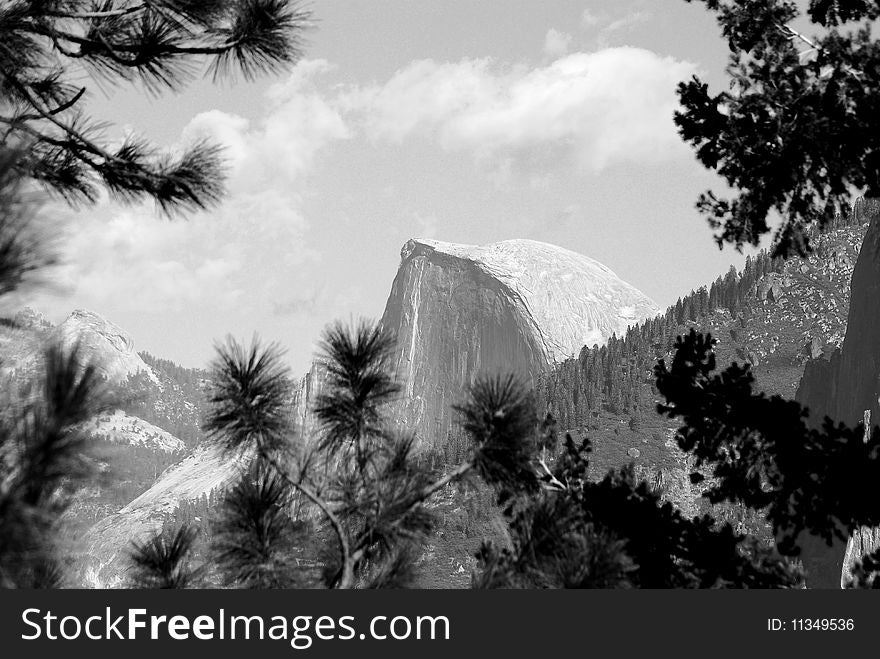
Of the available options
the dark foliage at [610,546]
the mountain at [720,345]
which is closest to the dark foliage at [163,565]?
the dark foliage at [610,546]

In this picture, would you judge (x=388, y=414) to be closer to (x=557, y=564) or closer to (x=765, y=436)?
(x=557, y=564)

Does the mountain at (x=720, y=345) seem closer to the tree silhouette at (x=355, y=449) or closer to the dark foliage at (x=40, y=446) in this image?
the tree silhouette at (x=355, y=449)

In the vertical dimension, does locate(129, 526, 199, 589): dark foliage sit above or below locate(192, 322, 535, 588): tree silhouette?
below

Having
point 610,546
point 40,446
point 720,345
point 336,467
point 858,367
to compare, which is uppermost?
point 720,345

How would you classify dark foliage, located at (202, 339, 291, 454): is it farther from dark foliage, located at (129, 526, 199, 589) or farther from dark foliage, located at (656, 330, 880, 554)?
dark foliage, located at (656, 330, 880, 554)

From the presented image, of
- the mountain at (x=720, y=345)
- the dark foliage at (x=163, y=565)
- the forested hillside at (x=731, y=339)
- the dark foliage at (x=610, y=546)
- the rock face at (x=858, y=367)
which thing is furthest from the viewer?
the forested hillside at (x=731, y=339)

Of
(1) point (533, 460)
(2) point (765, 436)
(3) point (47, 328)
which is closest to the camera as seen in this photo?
(3) point (47, 328)

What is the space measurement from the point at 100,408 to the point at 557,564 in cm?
253

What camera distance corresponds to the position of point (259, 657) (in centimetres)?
398

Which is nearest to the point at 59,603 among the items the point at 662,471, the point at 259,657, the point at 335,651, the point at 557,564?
the point at 259,657

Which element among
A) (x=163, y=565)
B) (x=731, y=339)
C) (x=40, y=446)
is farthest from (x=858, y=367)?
(x=40, y=446)

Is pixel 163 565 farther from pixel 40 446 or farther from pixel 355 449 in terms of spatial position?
pixel 40 446

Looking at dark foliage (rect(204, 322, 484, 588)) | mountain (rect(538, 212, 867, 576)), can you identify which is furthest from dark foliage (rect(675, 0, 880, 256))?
mountain (rect(538, 212, 867, 576))

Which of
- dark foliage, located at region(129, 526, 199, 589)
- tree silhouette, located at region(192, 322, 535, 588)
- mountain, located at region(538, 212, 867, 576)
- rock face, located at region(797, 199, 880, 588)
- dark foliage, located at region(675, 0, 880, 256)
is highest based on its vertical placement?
mountain, located at region(538, 212, 867, 576)
